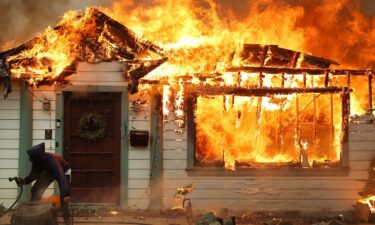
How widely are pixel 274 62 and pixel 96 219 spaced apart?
5.16m

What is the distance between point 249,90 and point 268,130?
1.05 m

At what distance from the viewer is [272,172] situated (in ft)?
33.9

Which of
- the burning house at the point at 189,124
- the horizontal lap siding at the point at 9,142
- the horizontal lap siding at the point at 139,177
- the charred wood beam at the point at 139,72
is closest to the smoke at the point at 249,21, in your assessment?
the charred wood beam at the point at 139,72

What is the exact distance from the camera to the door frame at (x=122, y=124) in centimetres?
1026

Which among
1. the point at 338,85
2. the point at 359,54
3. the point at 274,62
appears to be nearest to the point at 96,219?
the point at 274,62

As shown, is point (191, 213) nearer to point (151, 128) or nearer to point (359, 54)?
point (151, 128)

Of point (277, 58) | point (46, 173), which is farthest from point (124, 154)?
point (277, 58)

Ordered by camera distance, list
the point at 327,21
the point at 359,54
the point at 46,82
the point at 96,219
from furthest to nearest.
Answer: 1. the point at 327,21
2. the point at 359,54
3. the point at 46,82
4. the point at 96,219

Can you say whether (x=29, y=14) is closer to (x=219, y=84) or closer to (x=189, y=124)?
(x=189, y=124)

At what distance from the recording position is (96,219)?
9383 mm

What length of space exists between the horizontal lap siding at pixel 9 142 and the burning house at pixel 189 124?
22 millimetres

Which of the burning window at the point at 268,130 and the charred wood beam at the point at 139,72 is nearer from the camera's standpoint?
the charred wood beam at the point at 139,72

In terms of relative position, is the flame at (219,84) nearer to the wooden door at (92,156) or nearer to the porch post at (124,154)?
the porch post at (124,154)

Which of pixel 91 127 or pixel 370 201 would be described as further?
pixel 91 127
